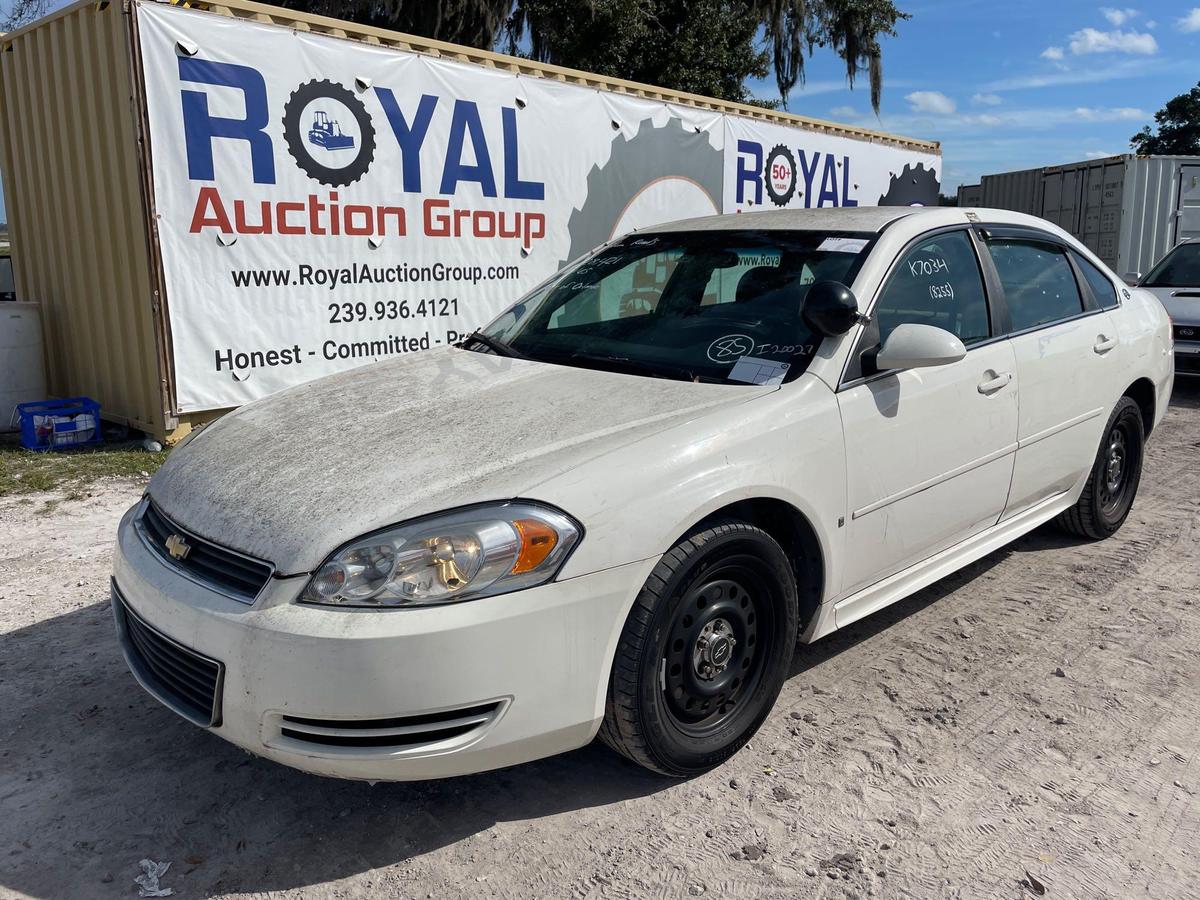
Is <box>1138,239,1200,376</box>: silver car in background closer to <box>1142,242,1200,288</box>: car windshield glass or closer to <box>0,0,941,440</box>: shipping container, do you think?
<box>1142,242,1200,288</box>: car windshield glass

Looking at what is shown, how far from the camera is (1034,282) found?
423 centimetres

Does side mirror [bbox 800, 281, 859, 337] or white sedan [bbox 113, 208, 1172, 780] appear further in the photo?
side mirror [bbox 800, 281, 859, 337]

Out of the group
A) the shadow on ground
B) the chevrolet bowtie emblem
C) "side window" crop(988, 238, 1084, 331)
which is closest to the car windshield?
"side window" crop(988, 238, 1084, 331)

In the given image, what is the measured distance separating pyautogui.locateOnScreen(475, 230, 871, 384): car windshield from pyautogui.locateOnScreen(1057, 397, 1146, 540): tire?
2064mm

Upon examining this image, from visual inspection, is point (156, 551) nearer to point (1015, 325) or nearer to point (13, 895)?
point (13, 895)

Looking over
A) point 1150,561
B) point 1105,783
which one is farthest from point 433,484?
point 1150,561

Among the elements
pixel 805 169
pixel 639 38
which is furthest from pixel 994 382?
pixel 639 38

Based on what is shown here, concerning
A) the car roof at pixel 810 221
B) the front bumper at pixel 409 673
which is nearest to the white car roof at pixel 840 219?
the car roof at pixel 810 221

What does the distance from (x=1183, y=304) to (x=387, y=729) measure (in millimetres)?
9993

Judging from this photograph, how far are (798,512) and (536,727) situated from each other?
106cm

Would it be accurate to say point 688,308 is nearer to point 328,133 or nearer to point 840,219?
point 840,219

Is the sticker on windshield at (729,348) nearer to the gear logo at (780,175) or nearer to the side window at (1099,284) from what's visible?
the side window at (1099,284)

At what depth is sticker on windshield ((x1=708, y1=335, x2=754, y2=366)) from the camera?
3.21 m

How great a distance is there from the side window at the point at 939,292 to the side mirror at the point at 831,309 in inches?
9.0
